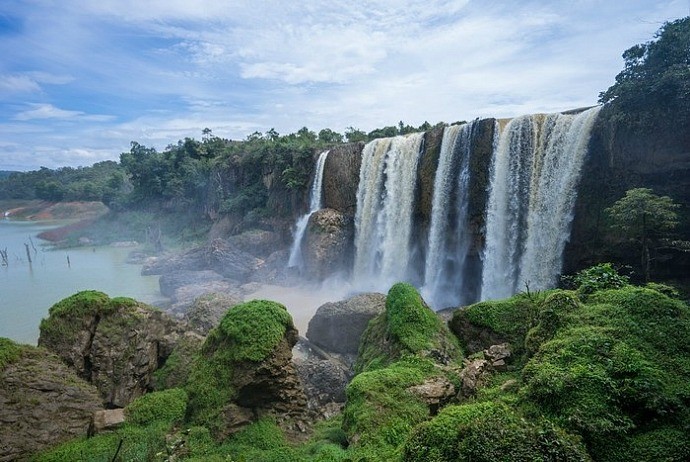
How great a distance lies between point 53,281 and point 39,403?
26.3m

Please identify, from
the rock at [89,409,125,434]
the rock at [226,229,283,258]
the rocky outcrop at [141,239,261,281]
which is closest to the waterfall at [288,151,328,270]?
the rock at [226,229,283,258]

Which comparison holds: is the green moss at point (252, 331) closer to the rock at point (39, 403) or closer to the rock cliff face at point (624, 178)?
the rock at point (39, 403)

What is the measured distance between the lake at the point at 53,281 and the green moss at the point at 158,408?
1317 cm

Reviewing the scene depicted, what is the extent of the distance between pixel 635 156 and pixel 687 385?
14549 millimetres

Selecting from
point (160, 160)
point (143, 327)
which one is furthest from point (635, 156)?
point (160, 160)

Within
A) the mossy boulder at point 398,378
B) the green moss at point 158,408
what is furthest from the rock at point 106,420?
the mossy boulder at point 398,378

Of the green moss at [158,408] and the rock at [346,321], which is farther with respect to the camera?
the rock at [346,321]

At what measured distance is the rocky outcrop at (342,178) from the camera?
1104 inches

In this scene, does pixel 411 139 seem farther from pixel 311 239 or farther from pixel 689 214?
pixel 689 214

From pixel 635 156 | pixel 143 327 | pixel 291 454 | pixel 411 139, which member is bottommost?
pixel 291 454

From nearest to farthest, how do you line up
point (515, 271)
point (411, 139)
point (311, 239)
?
point (515, 271), point (411, 139), point (311, 239)

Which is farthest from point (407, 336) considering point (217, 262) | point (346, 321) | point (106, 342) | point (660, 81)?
point (217, 262)

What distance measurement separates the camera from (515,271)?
18.0 m

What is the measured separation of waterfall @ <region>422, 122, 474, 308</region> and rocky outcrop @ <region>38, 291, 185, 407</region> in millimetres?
15326
